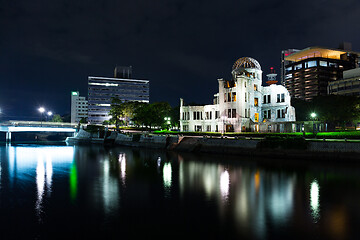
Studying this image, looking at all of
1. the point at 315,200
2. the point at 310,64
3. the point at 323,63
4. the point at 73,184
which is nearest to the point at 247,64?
the point at 315,200

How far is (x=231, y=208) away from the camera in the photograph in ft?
67.8

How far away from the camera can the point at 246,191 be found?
26266 mm

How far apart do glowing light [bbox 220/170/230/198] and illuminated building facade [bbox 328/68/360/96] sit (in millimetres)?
135984

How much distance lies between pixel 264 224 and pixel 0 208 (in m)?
19.5

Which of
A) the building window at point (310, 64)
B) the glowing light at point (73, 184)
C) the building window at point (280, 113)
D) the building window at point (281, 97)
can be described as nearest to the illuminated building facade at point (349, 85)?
the building window at point (310, 64)

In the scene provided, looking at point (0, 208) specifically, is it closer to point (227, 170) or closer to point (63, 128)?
point (227, 170)

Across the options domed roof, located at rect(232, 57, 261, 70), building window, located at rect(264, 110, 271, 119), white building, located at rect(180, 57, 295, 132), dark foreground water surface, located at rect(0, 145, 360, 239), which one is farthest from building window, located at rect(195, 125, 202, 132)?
dark foreground water surface, located at rect(0, 145, 360, 239)

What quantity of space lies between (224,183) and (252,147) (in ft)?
77.9

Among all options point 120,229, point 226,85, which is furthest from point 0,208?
point 226,85

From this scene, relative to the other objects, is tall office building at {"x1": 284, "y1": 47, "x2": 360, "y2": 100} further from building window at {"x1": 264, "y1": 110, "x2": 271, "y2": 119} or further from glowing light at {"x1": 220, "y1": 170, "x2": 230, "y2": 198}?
glowing light at {"x1": 220, "y1": 170, "x2": 230, "y2": 198}

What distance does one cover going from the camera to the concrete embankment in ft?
138

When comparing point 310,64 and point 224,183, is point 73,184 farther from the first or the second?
point 310,64

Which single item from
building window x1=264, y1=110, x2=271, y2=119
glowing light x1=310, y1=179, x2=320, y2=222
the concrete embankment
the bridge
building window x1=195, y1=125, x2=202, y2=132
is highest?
building window x1=264, y1=110, x2=271, y2=119

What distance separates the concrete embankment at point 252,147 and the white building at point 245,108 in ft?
57.1
